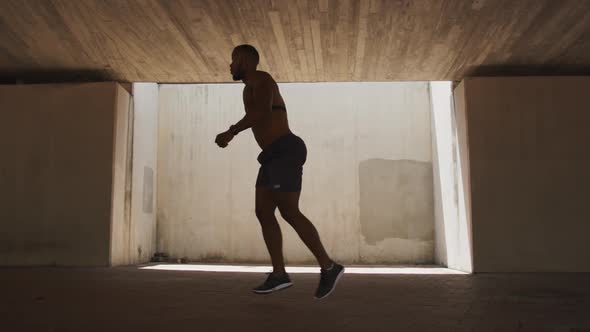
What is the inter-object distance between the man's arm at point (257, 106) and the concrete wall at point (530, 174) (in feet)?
15.3

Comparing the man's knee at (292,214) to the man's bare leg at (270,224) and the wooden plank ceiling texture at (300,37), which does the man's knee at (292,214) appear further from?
the wooden plank ceiling texture at (300,37)

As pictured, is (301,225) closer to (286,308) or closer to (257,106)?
(286,308)

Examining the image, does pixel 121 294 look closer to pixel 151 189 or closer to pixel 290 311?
pixel 290 311

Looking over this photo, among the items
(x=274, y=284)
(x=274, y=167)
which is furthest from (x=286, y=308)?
(x=274, y=167)

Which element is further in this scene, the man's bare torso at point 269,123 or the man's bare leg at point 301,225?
the man's bare torso at point 269,123

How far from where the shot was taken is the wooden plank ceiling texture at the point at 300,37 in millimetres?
5527

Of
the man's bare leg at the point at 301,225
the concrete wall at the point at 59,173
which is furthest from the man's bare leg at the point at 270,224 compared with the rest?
the concrete wall at the point at 59,173

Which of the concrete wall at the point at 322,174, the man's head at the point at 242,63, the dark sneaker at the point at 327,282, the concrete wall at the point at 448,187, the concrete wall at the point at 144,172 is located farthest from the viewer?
the concrete wall at the point at 322,174

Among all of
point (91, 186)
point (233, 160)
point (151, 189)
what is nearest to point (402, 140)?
point (233, 160)

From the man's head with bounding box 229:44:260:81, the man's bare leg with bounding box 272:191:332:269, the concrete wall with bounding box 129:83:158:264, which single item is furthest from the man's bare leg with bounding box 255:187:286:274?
the concrete wall with bounding box 129:83:158:264

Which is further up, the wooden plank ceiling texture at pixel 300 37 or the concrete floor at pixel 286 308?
the wooden plank ceiling texture at pixel 300 37

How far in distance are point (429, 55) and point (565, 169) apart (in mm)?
2270

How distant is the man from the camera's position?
309 centimetres

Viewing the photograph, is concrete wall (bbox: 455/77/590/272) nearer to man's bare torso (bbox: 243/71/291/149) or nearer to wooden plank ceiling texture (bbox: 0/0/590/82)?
wooden plank ceiling texture (bbox: 0/0/590/82)
